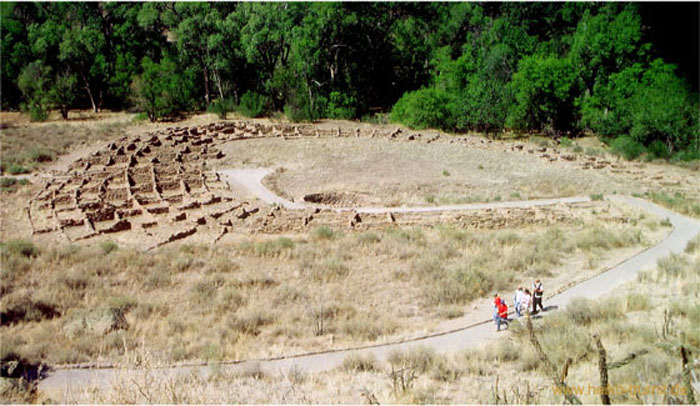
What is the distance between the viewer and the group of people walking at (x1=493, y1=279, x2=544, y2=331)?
→ 37.2ft

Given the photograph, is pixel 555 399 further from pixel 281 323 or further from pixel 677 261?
pixel 677 261

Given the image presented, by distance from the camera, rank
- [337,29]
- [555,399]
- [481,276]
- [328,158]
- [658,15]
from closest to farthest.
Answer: [555,399]
[481,276]
[328,158]
[658,15]
[337,29]

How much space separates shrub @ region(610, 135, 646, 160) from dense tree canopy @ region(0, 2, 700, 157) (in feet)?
3.69

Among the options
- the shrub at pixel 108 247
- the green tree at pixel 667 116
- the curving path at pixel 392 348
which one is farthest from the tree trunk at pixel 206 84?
the curving path at pixel 392 348

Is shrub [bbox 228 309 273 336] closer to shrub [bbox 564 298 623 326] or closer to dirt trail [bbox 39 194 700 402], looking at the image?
dirt trail [bbox 39 194 700 402]

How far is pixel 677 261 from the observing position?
14.9m

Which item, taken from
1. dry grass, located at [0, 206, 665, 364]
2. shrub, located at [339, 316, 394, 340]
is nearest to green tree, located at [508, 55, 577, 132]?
dry grass, located at [0, 206, 665, 364]

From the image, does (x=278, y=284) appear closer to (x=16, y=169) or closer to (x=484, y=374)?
(x=484, y=374)

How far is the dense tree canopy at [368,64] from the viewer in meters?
42.4

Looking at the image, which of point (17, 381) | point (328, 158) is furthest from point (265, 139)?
point (17, 381)

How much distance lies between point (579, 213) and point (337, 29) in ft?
111

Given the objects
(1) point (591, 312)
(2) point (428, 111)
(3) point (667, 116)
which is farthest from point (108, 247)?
(3) point (667, 116)

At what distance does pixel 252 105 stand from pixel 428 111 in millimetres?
16397

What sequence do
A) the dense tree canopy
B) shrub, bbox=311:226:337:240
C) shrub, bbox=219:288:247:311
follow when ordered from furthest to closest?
the dense tree canopy < shrub, bbox=311:226:337:240 < shrub, bbox=219:288:247:311
